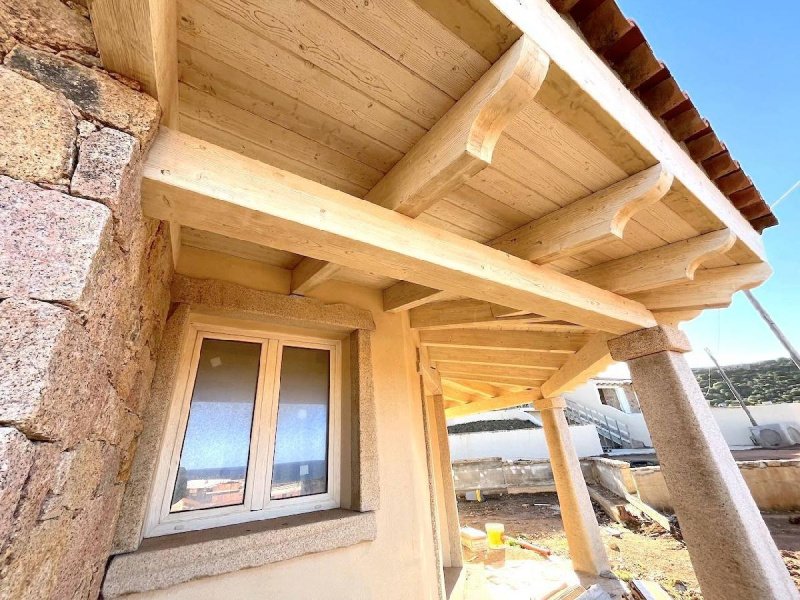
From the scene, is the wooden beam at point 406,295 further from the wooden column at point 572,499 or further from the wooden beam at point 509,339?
the wooden column at point 572,499

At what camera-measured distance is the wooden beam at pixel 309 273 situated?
71.2 inches

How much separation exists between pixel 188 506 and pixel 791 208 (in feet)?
93.6

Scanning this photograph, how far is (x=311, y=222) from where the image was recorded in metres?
1.08

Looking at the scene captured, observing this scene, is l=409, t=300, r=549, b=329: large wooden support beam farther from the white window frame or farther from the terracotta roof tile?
the terracotta roof tile

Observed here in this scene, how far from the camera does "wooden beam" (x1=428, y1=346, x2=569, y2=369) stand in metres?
4.04

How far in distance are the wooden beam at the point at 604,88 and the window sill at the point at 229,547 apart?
2.21 meters

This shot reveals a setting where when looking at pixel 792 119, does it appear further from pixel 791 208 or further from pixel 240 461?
pixel 240 461

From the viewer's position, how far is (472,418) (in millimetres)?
16984

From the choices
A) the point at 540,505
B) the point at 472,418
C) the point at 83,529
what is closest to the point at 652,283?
the point at 83,529

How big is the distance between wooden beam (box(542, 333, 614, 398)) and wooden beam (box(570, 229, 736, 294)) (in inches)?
23.9

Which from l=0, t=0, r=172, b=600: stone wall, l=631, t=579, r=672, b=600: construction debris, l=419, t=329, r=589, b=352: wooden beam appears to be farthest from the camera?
l=631, t=579, r=672, b=600: construction debris

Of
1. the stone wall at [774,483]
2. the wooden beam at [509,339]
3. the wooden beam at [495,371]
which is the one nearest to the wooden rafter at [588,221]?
the wooden beam at [509,339]

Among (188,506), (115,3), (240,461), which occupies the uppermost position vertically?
(115,3)

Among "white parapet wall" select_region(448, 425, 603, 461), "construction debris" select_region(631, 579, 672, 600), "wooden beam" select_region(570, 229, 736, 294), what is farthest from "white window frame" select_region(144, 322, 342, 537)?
"white parapet wall" select_region(448, 425, 603, 461)
